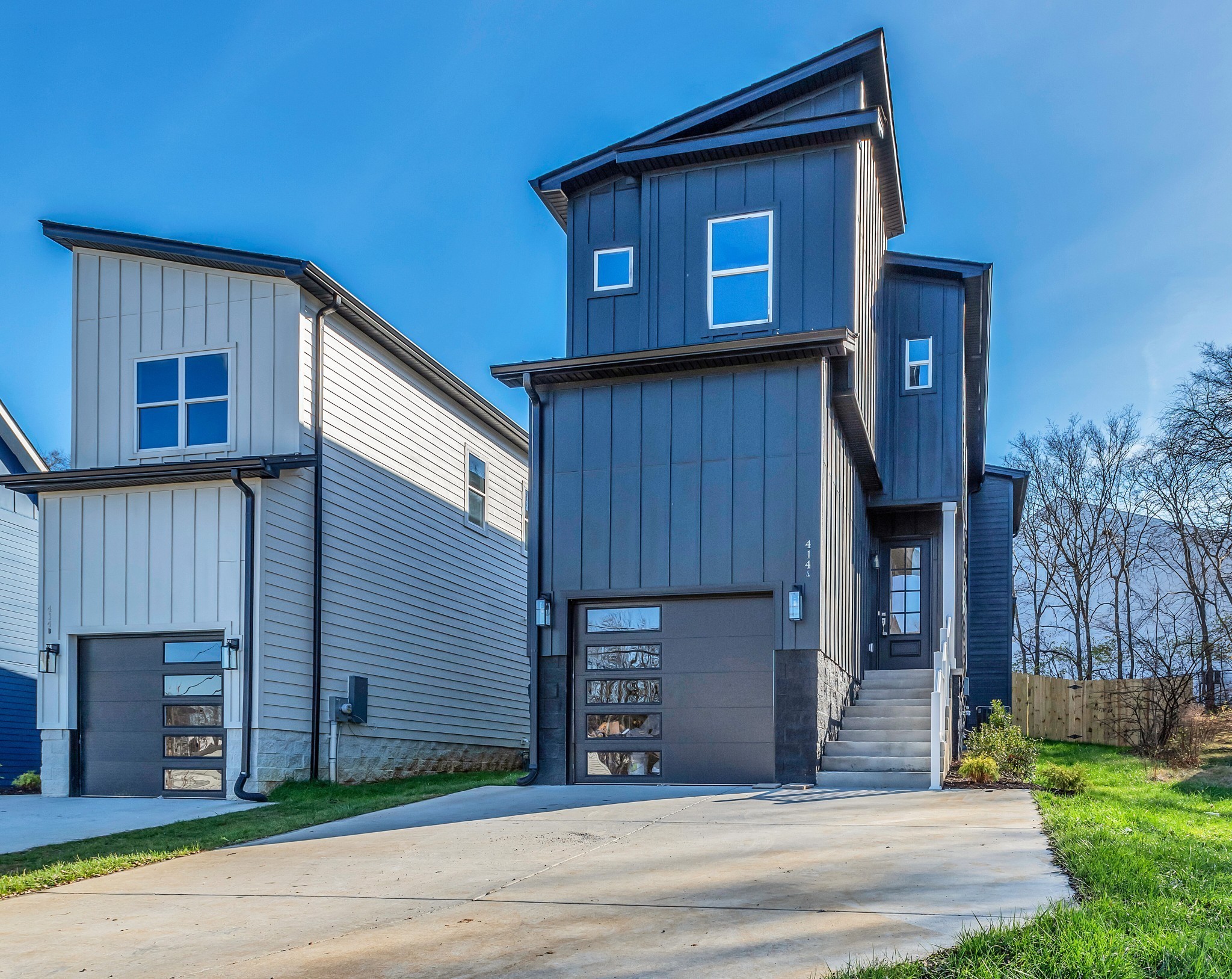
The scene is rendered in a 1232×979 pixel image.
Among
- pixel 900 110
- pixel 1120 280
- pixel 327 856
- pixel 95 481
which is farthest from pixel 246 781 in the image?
pixel 1120 280

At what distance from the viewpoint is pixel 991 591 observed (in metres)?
21.8

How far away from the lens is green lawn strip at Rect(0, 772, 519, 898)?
7.21 metres

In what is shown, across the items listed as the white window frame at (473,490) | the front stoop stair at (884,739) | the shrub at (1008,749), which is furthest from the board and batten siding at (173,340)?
the shrub at (1008,749)

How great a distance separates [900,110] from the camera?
15242 mm

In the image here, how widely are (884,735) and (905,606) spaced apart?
4724 millimetres

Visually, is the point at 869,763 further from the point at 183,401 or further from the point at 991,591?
the point at 991,591

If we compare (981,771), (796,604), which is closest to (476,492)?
(796,604)

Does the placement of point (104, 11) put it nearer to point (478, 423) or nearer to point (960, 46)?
point (478, 423)

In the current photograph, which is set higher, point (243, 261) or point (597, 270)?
point (243, 261)

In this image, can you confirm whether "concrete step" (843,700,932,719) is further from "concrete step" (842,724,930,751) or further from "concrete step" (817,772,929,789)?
"concrete step" (817,772,929,789)

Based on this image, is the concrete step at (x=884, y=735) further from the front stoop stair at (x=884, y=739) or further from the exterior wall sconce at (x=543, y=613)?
the exterior wall sconce at (x=543, y=613)

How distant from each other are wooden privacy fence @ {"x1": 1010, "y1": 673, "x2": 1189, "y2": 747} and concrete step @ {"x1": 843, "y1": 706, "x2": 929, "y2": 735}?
926 centimetres

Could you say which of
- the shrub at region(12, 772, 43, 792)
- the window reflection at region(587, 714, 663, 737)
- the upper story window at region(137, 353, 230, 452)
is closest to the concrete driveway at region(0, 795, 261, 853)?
the shrub at region(12, 772, 43, 792)

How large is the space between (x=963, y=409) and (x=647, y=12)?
7717mm
